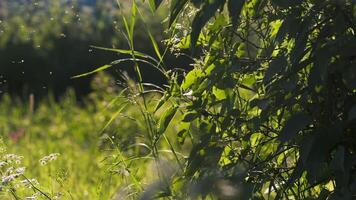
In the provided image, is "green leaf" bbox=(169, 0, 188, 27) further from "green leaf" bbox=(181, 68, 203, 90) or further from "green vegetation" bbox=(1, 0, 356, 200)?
"green leaf" bbox=(181, 68, 203, 90)

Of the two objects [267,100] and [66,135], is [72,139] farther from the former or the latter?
[267,100]

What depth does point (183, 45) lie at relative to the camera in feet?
8.25

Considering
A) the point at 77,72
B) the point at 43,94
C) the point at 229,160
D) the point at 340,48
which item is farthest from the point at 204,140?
the point at 77,72

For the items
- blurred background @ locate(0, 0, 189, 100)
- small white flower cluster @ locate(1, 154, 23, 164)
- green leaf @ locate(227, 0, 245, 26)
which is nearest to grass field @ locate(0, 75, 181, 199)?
small white flower cluster @ locate(1, 154, 23, 164)

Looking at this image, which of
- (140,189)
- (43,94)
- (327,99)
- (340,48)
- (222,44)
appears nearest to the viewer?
(340,48)

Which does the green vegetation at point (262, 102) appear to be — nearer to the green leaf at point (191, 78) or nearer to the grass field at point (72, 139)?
the green leaf at point (191, 78)

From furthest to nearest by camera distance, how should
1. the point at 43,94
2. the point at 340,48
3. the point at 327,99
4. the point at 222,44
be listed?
1. the point at 43,94
2. the point at 222,44
3. the point at 327,99
4. the point at 340,48

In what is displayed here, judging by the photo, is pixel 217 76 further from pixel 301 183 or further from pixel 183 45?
pixel 301 183

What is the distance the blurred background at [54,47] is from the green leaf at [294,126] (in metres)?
5.48

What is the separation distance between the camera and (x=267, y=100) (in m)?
2.27

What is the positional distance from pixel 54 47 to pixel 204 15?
6.49 m

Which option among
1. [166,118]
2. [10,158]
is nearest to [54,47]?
[10,158]

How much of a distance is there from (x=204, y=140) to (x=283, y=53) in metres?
0.34

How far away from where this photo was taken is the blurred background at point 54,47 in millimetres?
7957
